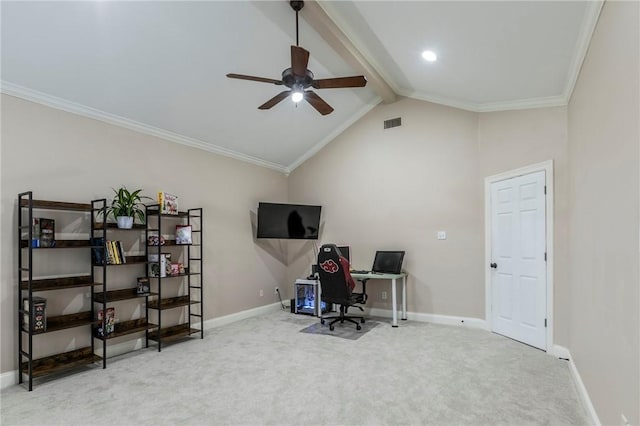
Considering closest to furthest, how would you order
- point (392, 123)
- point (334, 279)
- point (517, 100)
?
point (517, 100), point (334, 279), point (392, 123)

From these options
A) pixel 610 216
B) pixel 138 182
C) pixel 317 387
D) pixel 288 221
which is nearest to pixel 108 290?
pixel 138 182

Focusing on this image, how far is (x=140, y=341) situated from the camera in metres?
4.29

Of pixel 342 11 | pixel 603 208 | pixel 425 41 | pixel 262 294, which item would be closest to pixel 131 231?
pixel 262 294

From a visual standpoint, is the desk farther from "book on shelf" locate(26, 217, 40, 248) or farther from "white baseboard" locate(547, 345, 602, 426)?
"book on shelf" locate(26, 217, 40, 248)

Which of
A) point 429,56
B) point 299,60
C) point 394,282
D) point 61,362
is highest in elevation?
point 429,56

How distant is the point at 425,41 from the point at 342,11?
0.90 meters

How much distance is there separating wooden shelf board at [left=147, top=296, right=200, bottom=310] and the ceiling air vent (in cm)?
401

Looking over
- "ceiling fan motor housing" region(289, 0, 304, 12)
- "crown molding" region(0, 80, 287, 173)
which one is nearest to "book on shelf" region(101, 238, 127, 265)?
"crown molding" region(0, 80, 287, 173)

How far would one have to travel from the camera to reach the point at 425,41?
141 inches

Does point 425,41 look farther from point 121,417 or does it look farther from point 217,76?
point 121,417

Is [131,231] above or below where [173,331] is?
above

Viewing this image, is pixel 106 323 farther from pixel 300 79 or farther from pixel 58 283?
pixel 300 79

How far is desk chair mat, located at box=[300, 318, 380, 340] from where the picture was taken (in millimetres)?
4691

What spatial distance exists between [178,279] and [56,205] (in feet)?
6.07
